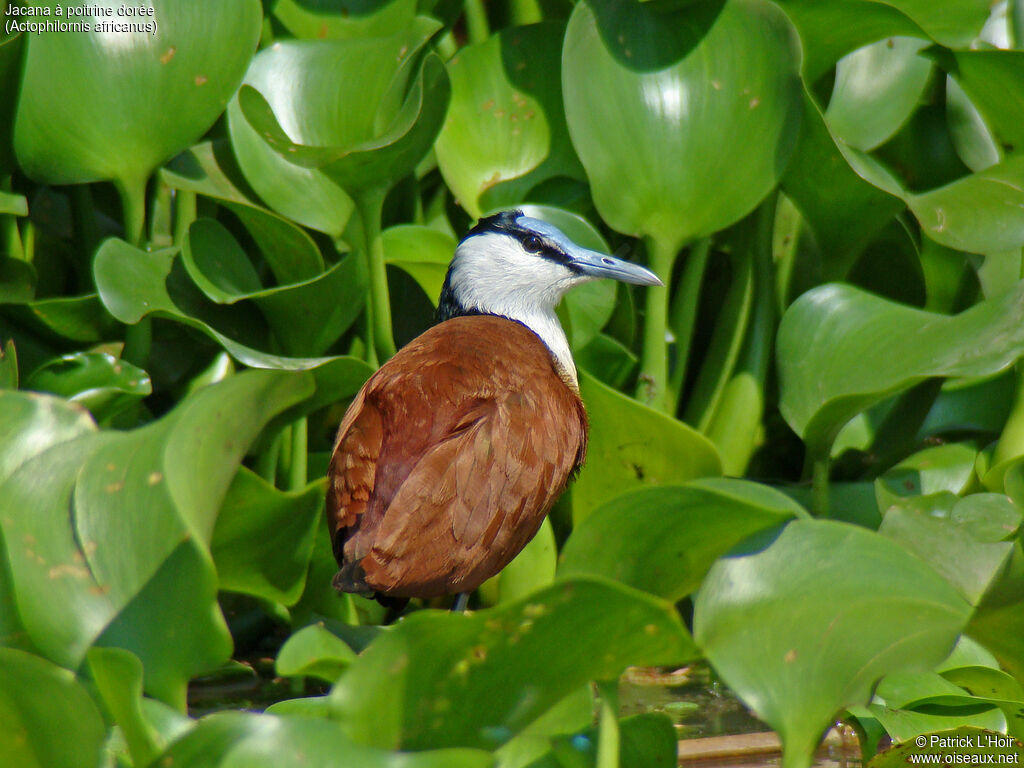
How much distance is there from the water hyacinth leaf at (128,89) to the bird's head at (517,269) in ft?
1.98

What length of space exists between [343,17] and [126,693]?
5.62 feet

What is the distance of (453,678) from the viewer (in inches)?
39.6

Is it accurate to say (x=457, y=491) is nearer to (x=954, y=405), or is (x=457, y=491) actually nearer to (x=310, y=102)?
(x=310, y=102)

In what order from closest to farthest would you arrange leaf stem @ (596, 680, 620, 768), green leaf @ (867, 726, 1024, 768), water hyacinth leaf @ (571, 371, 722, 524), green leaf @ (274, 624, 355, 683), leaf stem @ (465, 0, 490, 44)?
green leaf @ (274, 624, 355, 683)
leaf stem @ (596, 680, 620, 768)
green leaf @ (867, 726, 1024, 768)
water hyacinth leaf @ (571, 371, 722, 524)
leaf stem @ (465, 0, 490, 44)

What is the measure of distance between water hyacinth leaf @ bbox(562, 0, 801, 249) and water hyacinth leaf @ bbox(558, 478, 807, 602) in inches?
36.2

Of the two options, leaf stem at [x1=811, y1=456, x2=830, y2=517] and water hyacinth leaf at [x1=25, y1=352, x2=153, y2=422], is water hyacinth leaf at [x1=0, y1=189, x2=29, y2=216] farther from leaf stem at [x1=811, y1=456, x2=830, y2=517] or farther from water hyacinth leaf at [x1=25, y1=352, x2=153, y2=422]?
leaf stem at [x1=811, y1=456, x2=830, y2=517]

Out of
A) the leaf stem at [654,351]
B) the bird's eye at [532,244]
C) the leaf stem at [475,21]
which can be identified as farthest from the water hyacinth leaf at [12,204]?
the leaf stem at [654,351]

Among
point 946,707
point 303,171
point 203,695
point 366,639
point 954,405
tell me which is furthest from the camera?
point 954,405

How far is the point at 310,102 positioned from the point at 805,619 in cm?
143

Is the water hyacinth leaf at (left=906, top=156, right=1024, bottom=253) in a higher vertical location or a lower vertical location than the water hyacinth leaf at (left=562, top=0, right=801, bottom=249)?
lower

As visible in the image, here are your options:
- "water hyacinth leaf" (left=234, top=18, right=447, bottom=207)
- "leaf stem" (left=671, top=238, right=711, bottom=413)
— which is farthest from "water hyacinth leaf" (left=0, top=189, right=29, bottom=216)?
"leaf stem" (left=671, top=238, right=711, bottom=413)

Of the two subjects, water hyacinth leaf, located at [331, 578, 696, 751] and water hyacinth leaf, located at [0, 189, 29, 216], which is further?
water hyacinth leaf, located at [0, 189, 29, 216]

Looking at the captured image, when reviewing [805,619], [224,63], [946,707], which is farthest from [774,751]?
[224,63]

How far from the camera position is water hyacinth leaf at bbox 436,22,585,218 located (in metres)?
2.18
